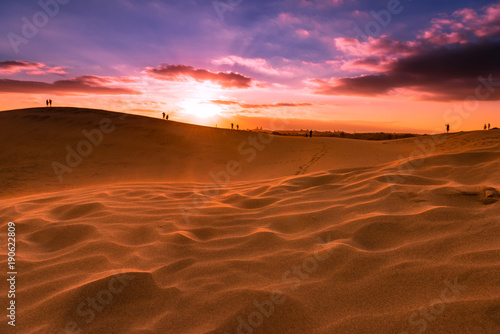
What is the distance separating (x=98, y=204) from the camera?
3697 millimetres

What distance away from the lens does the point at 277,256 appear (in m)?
2.11

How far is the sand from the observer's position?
1.44 m

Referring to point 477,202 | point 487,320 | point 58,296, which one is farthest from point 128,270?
point 477,202

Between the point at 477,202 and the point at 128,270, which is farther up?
the point at 477,202

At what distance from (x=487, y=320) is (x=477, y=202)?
1.62 meters

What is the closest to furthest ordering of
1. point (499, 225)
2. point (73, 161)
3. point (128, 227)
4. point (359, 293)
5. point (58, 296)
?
1. point (359, 293)
2. point (58, 296)
3. point (499, 225)
4. point (128, 227)
5. point (73, 161)

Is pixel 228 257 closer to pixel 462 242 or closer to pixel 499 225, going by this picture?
pixel 462 242

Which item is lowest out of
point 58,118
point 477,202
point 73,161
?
point 73,161

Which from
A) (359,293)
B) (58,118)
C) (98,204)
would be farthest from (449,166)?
(58,118)

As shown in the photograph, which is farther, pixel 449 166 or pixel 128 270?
pixel 449 166

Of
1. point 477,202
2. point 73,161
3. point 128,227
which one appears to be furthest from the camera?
point 73,161

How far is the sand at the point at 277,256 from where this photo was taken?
4.74ft

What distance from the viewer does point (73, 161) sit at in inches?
492

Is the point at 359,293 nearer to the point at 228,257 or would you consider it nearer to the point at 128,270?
the point at 228,257
